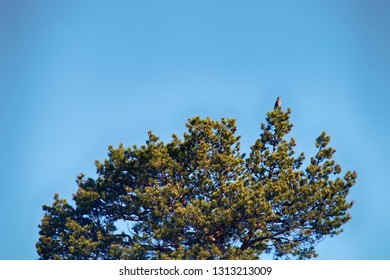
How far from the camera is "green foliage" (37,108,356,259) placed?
23906 mm

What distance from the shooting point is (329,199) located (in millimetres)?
25109

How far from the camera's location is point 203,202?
24062 mm

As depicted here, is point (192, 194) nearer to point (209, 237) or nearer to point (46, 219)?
point (209, 237)

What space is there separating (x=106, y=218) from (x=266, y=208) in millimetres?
6267

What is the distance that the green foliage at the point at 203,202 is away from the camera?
23.9 m
